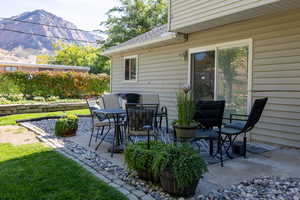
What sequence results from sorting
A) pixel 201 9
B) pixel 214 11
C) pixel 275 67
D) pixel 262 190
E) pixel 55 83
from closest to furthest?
pixel 262 190 → pixel 275 67 → pixel 214 11 → pixel 201 9 → pixel 55 83

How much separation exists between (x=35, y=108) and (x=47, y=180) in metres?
7.63

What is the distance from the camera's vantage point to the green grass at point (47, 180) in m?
2.34

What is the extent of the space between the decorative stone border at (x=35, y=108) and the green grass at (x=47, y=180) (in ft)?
19.8

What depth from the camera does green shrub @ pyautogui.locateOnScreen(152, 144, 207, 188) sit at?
7.32 feet

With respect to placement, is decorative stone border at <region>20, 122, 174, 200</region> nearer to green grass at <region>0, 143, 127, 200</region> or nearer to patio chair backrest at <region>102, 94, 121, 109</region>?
green grass at <region>0, 143, 127, 200</region>

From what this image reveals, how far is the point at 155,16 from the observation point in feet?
58.8

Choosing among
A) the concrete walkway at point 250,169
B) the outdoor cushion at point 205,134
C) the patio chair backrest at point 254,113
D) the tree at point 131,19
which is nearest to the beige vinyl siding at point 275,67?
the concrete walkway at point 250,169

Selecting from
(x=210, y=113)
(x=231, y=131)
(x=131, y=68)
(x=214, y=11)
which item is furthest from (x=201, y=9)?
(x=131, y=68)

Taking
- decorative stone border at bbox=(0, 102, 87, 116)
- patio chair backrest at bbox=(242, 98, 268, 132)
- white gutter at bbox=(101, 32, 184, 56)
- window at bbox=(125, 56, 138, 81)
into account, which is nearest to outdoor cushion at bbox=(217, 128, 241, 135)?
patio chair backrest at bbox=(242, 98, 268, 132)

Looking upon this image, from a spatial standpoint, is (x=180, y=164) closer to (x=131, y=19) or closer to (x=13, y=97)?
(x=13, y=97)

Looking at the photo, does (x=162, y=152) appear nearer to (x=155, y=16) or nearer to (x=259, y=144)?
(x=259, y=144)

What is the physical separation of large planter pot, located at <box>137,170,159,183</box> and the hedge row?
10.5 meters

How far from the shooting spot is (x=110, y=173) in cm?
300

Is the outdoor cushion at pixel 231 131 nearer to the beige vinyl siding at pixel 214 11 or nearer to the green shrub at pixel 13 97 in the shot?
the beige vinyl siding at pixel 214 11
